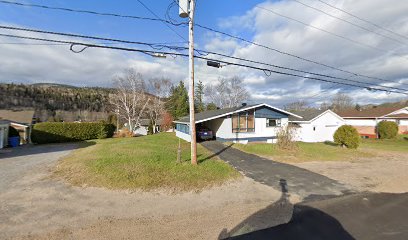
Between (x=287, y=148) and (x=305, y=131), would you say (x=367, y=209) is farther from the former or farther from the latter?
(x=305, y=131)

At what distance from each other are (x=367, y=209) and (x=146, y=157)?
9.95m

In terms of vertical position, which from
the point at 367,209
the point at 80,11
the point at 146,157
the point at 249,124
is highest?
the point at 80,11

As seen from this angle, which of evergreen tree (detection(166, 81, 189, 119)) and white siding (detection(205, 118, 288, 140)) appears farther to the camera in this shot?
evergreen tree (detection(166, 81, 189, 119))

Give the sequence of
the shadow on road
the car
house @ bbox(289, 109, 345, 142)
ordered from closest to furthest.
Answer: the shadow on road, the car, house @ bbox(289, 109, 345, 142)

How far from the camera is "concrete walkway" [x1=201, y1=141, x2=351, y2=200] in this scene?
8.31 metres

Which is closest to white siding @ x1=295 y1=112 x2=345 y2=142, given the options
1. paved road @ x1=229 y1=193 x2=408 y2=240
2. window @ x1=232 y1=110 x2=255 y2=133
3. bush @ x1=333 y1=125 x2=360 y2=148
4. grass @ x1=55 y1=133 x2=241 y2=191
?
bush @ x1=333 y1=125 x2=360 y2=148

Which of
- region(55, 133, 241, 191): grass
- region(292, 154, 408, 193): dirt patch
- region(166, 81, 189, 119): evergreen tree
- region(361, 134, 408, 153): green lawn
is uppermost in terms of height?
region(166, 81, 189, 119): evergreen tree

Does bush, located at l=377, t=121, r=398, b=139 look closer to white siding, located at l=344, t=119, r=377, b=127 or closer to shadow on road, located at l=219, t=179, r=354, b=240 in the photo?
white siding, located at l=344, t=119, r=377, b=127

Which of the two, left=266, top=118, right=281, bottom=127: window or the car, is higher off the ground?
left=266, top=118, right=281, bottom=127: window

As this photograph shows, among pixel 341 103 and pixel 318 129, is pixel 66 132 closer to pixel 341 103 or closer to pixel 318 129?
pixel 318 129

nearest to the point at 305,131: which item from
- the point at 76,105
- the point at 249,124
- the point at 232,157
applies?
the point at 249,124

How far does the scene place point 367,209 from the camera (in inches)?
262

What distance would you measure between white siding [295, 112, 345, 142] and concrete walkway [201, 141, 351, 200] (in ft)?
54.8

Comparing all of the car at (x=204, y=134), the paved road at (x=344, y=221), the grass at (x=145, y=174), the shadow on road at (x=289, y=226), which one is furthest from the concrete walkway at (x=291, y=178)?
the car at (x=204, y=134)
